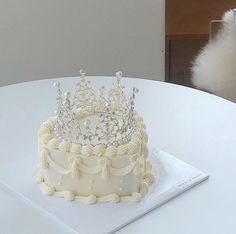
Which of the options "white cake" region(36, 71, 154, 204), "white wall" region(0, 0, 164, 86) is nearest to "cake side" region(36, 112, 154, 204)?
"white cake" region(36, 71, 154, 204)

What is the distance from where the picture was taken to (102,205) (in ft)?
3.46

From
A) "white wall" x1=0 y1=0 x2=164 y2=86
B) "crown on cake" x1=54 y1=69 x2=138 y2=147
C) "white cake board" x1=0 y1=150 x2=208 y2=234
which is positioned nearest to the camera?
"white cake board" x1=0 y1=150 x2=208 y2=234

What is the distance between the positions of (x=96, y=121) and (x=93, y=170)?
0.15 metres

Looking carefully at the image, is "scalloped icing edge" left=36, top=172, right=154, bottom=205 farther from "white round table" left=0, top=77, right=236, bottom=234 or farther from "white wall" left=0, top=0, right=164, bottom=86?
"white wall" left=0, top=0, right=164, bottom=86

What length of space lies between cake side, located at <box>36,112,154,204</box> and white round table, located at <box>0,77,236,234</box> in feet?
0.26

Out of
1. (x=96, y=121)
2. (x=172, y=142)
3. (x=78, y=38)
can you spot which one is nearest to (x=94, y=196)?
(x=96, y=121)

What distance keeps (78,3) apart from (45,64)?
1.00ft

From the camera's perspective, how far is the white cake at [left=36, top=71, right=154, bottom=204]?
41.4 inches

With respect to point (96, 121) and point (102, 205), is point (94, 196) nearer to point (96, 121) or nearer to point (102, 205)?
point (102, 205)

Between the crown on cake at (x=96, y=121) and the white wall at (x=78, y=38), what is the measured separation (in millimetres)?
1081

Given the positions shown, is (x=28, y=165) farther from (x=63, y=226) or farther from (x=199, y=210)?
(x=199, y=210)

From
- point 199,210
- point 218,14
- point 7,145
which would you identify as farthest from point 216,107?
point 218,14

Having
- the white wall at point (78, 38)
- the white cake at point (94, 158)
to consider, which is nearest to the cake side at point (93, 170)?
the white cake at point (94, 158)

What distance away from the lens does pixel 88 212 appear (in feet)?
3.37
